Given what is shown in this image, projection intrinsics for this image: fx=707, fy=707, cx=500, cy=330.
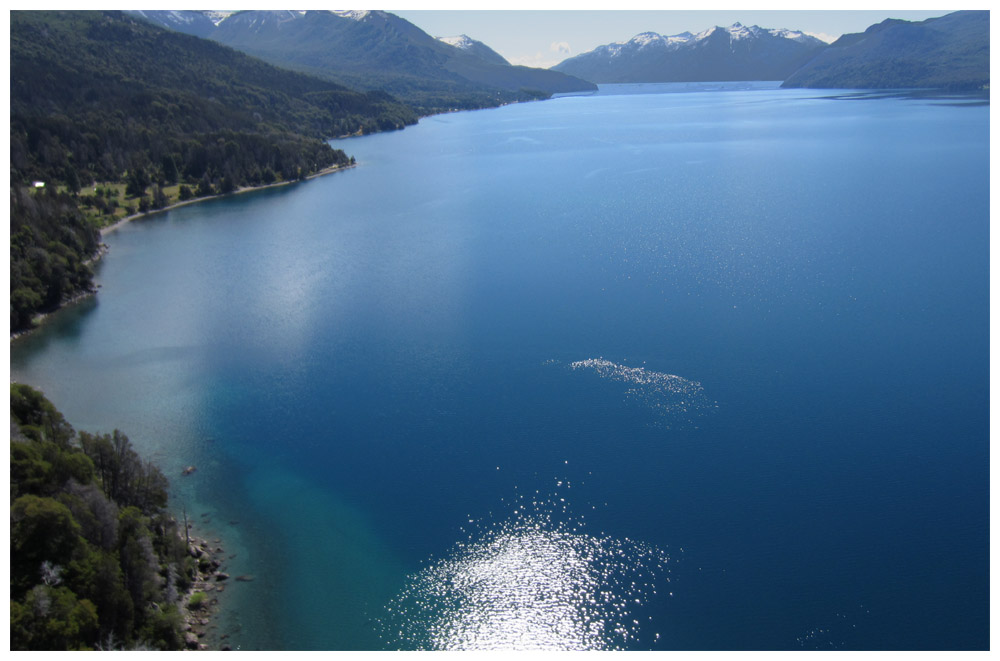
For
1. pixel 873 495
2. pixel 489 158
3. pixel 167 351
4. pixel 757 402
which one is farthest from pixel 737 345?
pixel 489 158

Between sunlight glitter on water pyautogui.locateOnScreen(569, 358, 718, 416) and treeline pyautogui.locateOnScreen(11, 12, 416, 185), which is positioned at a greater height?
treeline pyautogui.locateOnScreen(11, 12, 416, 185)

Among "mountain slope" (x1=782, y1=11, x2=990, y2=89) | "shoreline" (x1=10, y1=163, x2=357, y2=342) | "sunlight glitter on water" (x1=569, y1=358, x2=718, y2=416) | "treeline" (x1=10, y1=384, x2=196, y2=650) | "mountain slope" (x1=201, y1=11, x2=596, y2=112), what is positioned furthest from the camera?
"mountain slope" (x1=201, y1=11, x2=596, y2=112)

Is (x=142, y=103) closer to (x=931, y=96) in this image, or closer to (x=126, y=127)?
(x=126, y=127)

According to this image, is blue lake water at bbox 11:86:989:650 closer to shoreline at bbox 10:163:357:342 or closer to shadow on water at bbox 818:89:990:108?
shoreline at bbox 10:163:357:342

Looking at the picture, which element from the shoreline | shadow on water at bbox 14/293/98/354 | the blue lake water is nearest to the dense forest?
the shoreline

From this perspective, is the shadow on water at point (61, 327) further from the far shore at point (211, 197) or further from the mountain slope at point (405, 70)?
the mountain slope at point (405, 70)

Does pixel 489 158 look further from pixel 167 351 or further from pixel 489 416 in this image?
pixel 489 416

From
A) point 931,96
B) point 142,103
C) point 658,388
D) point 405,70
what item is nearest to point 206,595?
point 658,388
